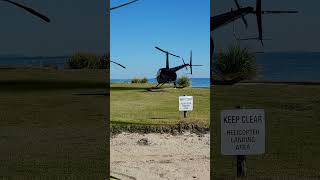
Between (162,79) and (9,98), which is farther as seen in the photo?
(162,79)

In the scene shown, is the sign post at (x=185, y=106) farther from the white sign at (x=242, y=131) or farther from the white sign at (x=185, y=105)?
the white sign at (x=242, y=131)

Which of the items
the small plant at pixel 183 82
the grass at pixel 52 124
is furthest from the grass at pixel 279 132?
the small plant at pixel 183 82

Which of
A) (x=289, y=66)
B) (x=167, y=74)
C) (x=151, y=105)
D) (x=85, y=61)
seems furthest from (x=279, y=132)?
(x=151, y=105)

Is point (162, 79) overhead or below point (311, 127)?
overhead

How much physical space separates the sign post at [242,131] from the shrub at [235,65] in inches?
52.0

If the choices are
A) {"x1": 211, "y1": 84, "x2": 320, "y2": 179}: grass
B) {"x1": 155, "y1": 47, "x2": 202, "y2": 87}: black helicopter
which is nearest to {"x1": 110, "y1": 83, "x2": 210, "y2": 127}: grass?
{"x1": 155, "y1": 47, "x2": 202, "y2": 87}: black helicopter

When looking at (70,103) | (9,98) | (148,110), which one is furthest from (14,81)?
(148,110)

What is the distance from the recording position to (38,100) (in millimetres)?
→ 6152

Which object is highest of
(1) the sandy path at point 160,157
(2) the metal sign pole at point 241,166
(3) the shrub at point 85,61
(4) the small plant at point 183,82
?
(3) the shrub at point 85,61

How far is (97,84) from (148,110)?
6.97m

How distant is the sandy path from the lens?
813 cm

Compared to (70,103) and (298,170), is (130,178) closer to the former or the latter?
(70,103)

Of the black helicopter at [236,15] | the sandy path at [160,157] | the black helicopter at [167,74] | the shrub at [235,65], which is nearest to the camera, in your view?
the black helicopter at [236,15]

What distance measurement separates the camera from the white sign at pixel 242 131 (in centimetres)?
581
